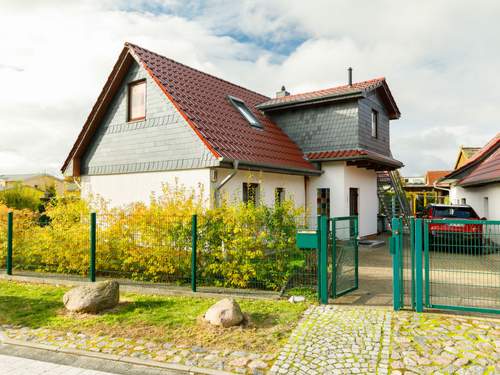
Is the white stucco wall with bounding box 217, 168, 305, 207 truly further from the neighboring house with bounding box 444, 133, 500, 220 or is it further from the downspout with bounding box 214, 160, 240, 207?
the neighboring house with bounding box 444, 133, 500, 220

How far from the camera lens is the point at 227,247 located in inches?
315

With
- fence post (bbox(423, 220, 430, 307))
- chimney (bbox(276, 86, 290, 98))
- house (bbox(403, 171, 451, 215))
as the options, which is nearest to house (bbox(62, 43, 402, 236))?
chimney (bbox(276, 86, 290, 98))

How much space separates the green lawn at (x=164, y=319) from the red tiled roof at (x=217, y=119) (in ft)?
16.5

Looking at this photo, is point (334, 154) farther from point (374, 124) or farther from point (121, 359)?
point (121, 359)

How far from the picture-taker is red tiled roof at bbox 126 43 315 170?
39.8ft

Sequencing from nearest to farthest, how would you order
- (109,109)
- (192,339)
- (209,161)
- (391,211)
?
(192,339) → (209,161) → (109,109) → (391,211)

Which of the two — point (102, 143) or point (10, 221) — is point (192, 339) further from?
point (102, 143)

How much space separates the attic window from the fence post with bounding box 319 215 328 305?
8.78m

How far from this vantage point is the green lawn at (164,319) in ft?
18.0

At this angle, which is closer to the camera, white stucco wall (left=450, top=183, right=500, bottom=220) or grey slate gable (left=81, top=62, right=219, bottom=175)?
grey slate gable (left=81, top=62, right=219, bottom=175)

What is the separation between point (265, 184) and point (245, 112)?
13.5ft

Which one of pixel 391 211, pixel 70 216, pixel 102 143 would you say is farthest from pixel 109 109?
pixel 391 211

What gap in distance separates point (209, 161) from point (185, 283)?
3901 millimetres

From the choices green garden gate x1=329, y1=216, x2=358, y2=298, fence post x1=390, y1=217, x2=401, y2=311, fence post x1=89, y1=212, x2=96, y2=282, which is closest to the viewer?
fence post x1=390, y1=217, x2=401, y2=311
